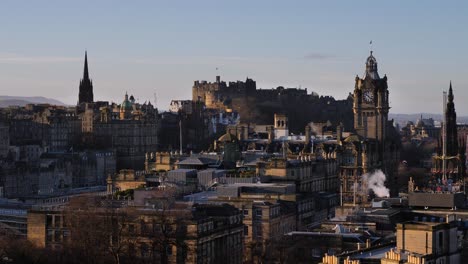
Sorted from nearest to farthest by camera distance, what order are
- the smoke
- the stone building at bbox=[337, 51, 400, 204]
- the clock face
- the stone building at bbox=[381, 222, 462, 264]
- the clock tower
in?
the stone building at bbox=[381, 222, 462, 264]
the smoke
the stone building at bbox=[337, 51, 400, 204]
the clock tower
the clock face

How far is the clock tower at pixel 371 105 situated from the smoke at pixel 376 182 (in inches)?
600

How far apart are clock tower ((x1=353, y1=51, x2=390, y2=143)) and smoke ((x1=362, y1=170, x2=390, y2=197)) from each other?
50.0 ft

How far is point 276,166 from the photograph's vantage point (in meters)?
95.4

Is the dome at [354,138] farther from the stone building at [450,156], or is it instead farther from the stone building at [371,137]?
the stone building at [450,156]

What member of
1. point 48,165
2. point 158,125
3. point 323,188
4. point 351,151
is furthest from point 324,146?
point 158,125

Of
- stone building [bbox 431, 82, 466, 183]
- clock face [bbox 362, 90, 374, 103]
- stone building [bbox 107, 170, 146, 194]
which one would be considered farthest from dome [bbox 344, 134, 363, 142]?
stone building [bbox 107, 170, 146, 194]

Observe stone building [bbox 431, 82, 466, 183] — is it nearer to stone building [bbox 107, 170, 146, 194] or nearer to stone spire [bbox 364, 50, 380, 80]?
stone spire [bbox 364, 50, 380, 80]

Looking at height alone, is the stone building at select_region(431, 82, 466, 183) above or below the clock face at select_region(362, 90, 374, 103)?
below

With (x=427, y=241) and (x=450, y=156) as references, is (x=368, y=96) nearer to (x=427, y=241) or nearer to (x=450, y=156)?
(x=450, y=156)

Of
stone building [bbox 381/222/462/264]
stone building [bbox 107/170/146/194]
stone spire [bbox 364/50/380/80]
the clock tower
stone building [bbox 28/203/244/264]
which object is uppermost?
stone spire [bbox 364/50/380/80]

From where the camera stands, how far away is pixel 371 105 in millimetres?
130250

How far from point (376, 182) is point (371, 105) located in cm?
2215

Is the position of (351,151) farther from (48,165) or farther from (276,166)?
(48,165)

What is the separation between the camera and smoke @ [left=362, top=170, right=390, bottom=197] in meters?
103
